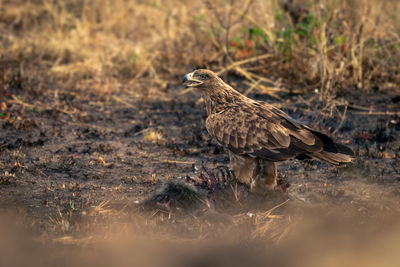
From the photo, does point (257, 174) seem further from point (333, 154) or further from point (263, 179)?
point (333, 154)

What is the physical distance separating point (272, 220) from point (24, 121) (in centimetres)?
447

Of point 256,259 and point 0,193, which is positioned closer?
point 256,259

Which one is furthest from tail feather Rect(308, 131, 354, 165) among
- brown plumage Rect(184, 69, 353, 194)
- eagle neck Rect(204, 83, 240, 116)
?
eagle neck Rect(204, 83, 240, 116)

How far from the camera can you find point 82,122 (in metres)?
8.41

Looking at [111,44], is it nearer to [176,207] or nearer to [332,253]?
[176,207]

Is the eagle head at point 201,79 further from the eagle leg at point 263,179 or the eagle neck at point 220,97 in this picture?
the eagle leg at point 263,179

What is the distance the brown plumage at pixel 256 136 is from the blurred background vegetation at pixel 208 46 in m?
2.97

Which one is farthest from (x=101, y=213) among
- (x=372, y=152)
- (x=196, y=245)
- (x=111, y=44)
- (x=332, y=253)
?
(x=111, y=44)

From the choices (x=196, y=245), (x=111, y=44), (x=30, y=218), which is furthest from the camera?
(x=111, y=44)

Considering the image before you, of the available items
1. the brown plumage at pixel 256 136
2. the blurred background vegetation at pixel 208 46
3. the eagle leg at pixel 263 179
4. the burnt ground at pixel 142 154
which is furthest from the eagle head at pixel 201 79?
the blurred background vegetation at pixel 208 46

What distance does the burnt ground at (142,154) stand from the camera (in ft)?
19.0

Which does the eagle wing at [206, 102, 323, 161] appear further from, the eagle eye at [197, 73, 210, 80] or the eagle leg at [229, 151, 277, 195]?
the eagle eye at [197, 73, 210, 80]

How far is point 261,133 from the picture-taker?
538cm

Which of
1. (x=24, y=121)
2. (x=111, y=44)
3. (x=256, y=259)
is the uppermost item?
(x=111, y=44)
